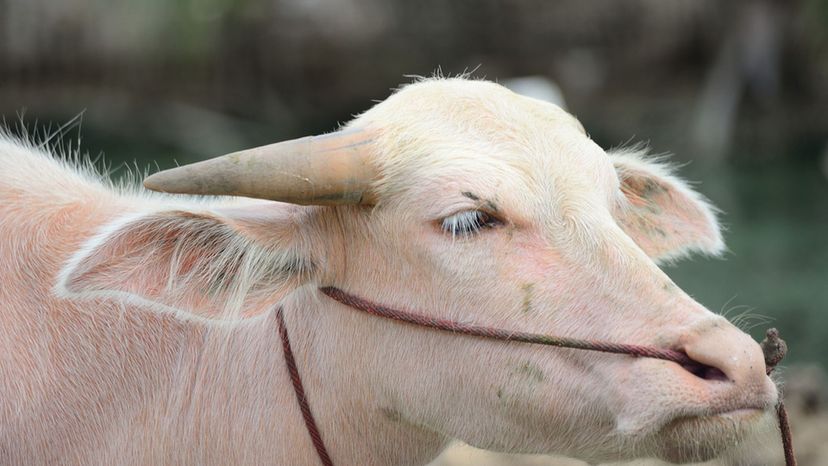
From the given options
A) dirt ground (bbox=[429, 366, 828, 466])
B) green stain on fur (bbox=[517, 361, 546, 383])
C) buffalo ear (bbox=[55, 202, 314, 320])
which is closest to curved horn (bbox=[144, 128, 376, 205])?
buffalo ear (bbox=[55, 202, 314, 320])

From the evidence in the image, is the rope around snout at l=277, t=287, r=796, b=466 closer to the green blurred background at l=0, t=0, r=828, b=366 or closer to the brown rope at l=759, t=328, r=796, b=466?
the brown rope at l=759, t=328, r=796, b=466

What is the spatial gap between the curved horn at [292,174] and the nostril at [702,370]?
1.03 meters

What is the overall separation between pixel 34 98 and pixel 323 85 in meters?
5.56

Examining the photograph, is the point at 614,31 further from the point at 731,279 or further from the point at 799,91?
the point at 731,279

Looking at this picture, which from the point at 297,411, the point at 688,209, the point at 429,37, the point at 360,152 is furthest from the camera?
the point at 429,37

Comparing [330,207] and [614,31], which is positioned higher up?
[614,31]

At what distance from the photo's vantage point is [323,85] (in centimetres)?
2072

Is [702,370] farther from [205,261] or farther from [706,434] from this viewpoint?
[205,261]

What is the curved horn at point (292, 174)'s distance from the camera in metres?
2.79

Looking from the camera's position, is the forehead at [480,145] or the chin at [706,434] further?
the forehead at [480,145]

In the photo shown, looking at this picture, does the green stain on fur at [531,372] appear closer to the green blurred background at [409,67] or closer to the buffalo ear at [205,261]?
the buffalo ear at [205,261]

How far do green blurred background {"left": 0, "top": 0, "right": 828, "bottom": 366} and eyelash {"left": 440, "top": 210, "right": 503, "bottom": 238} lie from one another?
50.6ft

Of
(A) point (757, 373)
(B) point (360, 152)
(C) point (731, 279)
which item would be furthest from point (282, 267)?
(C) point (731, 279)

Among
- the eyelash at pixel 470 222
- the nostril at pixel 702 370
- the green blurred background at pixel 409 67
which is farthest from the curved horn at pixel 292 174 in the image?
the green blurred background at pixel 409 67
